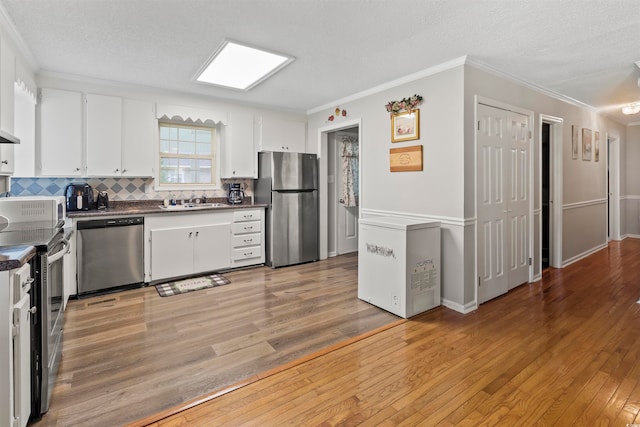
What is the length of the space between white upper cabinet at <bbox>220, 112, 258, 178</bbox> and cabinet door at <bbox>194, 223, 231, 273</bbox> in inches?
34.0

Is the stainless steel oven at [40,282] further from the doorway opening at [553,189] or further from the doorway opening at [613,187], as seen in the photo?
the doorway opening at [613,187]

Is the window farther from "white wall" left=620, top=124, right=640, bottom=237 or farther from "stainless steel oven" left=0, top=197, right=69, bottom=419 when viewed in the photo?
"white wall" left=620, top=124, right=640, bottom=237

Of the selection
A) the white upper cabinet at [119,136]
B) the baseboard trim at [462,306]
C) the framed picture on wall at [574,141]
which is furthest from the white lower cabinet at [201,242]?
the framed picture on wall at [574,141]

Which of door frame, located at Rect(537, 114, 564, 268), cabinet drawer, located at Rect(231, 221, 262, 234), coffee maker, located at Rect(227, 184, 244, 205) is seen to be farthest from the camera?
coffee maker, located at Rect(227, 184, 244, 205)

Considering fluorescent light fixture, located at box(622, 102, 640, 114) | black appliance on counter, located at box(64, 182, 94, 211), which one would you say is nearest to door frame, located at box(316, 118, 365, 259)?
black appliance on counter, located at box(64, 182, 94, 211)

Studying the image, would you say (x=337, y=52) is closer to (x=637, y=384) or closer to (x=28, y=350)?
(x=28, y=350)

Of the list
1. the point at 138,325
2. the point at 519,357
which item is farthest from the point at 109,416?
the point at 519,357

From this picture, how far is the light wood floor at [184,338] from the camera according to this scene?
74.3 inches

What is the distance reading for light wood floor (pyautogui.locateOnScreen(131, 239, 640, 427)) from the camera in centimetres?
172

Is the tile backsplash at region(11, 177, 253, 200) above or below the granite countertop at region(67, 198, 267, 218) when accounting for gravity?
above

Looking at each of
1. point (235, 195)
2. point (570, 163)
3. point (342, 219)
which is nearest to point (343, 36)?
point (235, 195)

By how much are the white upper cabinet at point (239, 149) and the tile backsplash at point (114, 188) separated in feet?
0.92

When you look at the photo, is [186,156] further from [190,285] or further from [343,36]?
[343,36]

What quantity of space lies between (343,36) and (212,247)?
9.72ft
